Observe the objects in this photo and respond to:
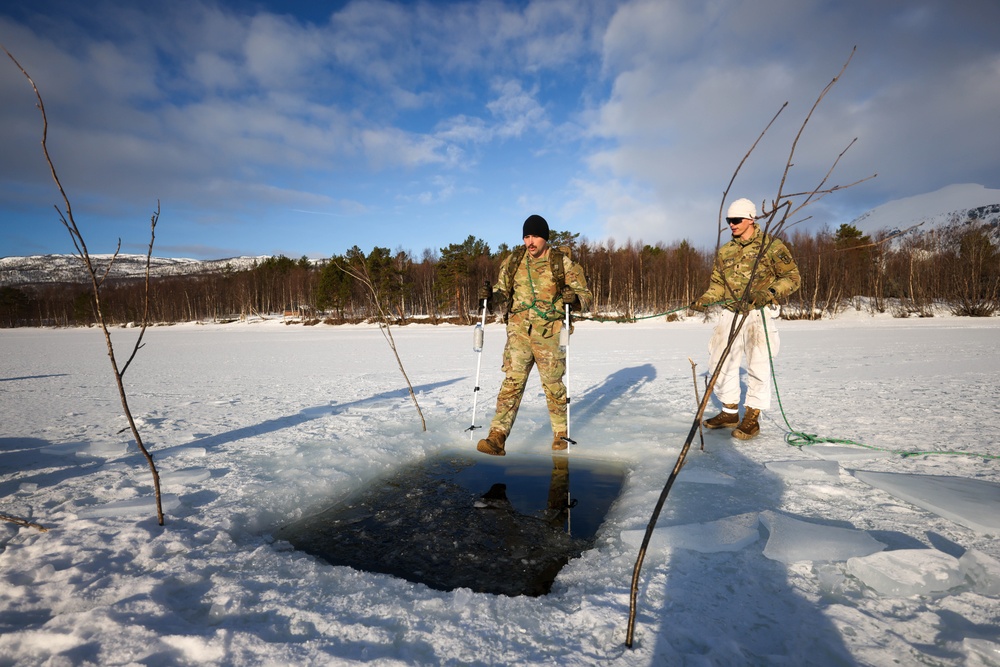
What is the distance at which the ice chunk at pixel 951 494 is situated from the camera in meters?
2.63

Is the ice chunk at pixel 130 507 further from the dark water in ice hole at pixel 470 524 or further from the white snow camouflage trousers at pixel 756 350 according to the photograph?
the white snow camouflage trousers at pixel 756 350

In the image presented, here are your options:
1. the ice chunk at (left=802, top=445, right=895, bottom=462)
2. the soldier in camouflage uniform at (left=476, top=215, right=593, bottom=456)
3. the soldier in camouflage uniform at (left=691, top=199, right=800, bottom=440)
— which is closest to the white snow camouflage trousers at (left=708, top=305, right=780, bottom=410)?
the soldier in camouflage uniform at (left=691, top=199, right=800, bottom=440)

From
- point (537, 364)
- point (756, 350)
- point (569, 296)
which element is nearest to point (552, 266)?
point (569, 296)

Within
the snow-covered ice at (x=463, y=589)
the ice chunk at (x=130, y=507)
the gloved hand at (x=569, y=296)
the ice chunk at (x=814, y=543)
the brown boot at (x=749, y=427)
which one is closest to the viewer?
the snow-covered ice at (x=463, y=589)

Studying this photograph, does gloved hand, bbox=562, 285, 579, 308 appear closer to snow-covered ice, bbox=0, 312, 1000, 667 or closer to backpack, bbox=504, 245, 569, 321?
backpack, bbox=504, 245, 569, 321

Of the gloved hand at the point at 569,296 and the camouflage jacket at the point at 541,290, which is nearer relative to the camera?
the gloved hand at the point at 569,296

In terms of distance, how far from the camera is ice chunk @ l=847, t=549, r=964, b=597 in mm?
2051

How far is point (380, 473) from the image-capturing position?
13.2 ft

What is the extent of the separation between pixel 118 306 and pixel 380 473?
109m

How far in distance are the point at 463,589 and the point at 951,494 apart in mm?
3215

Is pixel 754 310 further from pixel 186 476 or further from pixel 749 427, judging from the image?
pixel 186 476

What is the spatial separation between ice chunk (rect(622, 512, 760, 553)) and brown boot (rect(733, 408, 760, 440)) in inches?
84.1

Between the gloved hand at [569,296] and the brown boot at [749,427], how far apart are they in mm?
2195

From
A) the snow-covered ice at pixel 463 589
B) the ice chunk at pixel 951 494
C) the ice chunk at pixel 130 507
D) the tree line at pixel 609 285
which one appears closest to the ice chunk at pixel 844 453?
the snow-covered ice at pixel 463 589
